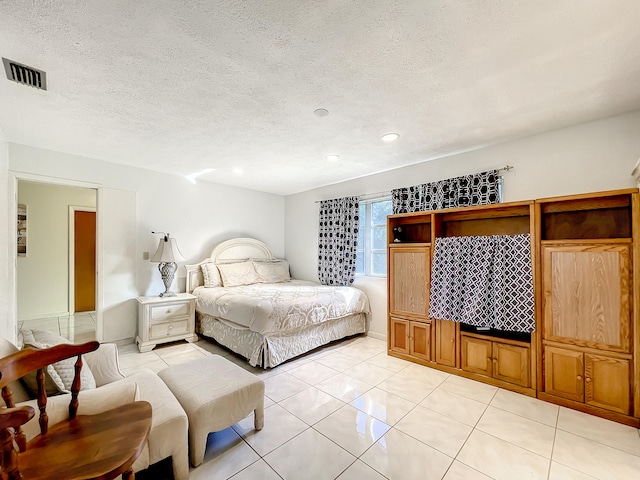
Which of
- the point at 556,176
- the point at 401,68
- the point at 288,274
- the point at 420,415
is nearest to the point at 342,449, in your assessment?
the point at 420,415

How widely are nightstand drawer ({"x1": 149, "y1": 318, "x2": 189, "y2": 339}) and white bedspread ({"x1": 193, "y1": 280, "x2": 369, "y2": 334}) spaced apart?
275 millimetres

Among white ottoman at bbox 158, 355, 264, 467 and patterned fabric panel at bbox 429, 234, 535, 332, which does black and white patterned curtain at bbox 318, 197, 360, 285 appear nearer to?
patterned fabric panel at bbox 429, 234, 535, 332

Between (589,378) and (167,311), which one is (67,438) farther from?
(589,378)

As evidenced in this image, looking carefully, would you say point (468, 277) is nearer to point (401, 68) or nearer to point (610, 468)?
point (610, 468)

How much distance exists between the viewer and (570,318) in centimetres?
227

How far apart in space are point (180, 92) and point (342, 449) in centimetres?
266

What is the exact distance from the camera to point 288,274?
5.14 m

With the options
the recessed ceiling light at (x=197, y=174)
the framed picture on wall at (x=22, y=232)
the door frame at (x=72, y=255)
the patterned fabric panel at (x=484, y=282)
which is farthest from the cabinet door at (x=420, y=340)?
the framed picture on wall at (x=22, y=232)

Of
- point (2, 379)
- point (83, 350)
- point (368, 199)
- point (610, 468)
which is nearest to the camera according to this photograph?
point (2, 379)

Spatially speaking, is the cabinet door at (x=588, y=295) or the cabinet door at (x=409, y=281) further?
the cabinet door at (x=409, y=281)

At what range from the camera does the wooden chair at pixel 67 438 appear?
2.90ft

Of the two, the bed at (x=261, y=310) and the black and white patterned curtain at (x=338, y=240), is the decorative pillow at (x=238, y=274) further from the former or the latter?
the black and white patterned curtain at (x=338, y=240)

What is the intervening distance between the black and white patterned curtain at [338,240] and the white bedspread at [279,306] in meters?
0.48

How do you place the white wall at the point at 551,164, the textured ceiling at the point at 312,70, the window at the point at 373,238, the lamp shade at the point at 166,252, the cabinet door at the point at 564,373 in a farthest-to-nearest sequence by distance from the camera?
the window at the point at 373,238 → the lamp shade at the point at 166,252 → the white wall at the point at 551,164 → the cabinet door at the point at 564,373 → the textured ceiling at the point at 312,70
